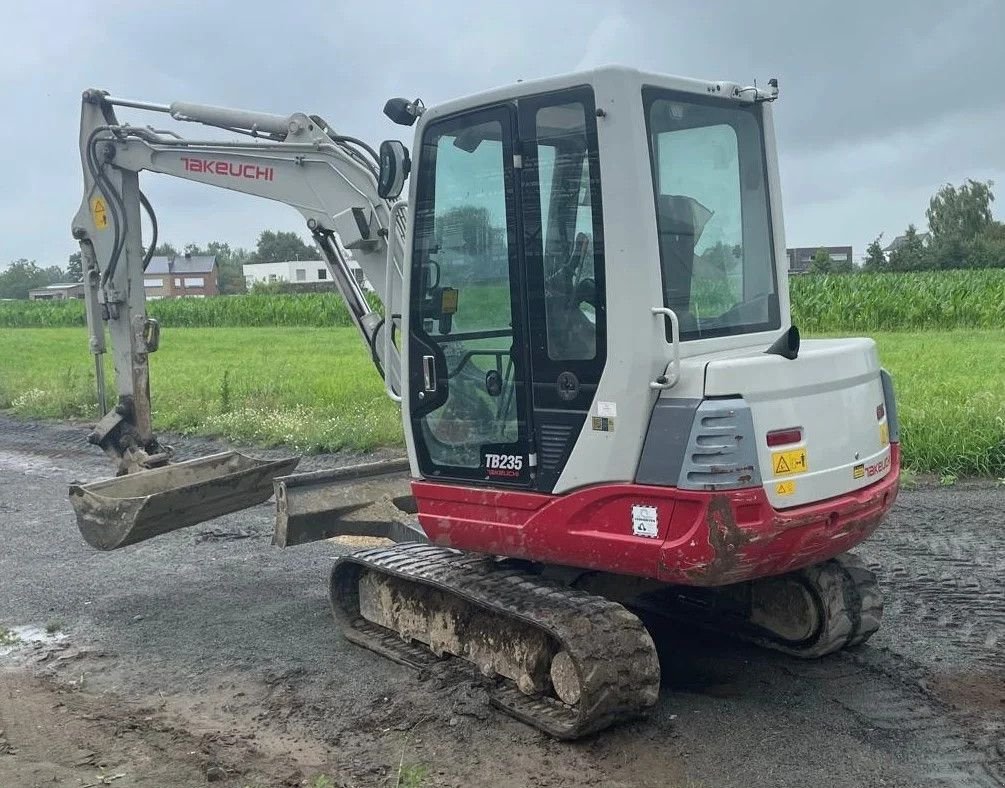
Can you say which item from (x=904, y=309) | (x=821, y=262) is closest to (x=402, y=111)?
(x=904, y=309)

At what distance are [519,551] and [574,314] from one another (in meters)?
1.09

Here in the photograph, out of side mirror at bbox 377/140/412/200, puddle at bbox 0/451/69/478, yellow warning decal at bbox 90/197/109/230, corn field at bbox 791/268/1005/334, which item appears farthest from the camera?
corn field at bbox 791/268/1005/334

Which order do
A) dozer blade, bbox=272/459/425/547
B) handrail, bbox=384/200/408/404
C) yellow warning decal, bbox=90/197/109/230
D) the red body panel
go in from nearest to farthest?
the red body panel → handrail, bbox=384/200/408/404 → dozer blade, bbox=272/459/425/547 → yellow warning decal, bbox=90/197/109/230

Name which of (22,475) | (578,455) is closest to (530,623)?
(578,455)

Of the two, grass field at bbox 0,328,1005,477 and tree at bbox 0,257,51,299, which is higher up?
tree at bbox 0,257,51,299

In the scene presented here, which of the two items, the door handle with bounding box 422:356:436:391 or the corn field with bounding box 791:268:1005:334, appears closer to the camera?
the door handle with bounding box 422:356:436:391

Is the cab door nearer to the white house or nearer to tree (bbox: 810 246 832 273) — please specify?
tree (bbox: 810 246 832 273)

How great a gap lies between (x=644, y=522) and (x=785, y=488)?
570 millimetres

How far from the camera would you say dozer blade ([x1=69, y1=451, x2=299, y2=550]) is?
6105mm

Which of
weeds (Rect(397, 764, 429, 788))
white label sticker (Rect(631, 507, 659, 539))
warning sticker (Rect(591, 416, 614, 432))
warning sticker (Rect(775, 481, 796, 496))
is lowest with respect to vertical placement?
weeds (Rect(397, 764, 429, 788))

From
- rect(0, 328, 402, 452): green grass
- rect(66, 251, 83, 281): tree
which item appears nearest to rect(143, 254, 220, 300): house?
rect(66, 251, 83, 281): tree

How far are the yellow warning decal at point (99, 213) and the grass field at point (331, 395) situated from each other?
4464 mm

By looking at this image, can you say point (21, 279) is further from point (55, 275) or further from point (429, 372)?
point (429, 372)

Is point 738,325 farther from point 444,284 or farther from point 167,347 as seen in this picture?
point 167,347
